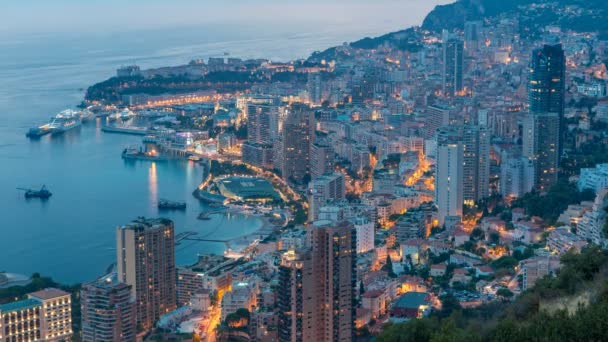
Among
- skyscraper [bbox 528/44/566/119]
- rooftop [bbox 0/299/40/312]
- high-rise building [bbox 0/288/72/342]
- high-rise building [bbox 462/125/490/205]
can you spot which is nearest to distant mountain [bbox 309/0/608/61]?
skyscraper [bbox 528/44/566/119]

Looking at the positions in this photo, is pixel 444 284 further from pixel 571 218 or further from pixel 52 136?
pixel 52 136

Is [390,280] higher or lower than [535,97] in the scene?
lower

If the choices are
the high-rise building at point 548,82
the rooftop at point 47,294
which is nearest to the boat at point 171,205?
the high-rise building at point 548,82

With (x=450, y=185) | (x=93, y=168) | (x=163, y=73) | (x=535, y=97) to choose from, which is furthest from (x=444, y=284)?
(x=163, y=73)

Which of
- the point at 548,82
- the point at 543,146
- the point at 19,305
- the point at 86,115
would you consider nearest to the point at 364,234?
the point at 543,146

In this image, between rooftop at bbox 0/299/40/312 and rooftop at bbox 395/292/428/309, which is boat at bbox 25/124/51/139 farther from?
rooftop at bbox 395/292/428/309

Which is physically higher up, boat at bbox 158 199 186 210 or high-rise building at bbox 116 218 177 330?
high-rise building at bbox 116 218 177 330

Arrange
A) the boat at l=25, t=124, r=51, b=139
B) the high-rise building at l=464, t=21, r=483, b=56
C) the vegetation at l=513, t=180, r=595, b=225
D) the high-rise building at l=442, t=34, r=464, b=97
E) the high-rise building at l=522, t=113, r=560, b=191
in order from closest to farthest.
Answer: the vegetation at l=513, t=180, r=595, b=225 → the high-rise building at l=522, t=113, r=560, b=191 → the boat at l=25, t=124, r=51, b=139 → the high-rise building at l=442, t=34, r=464, b=97 → the high-rise building at l=464, t=21, r=483, b=56
